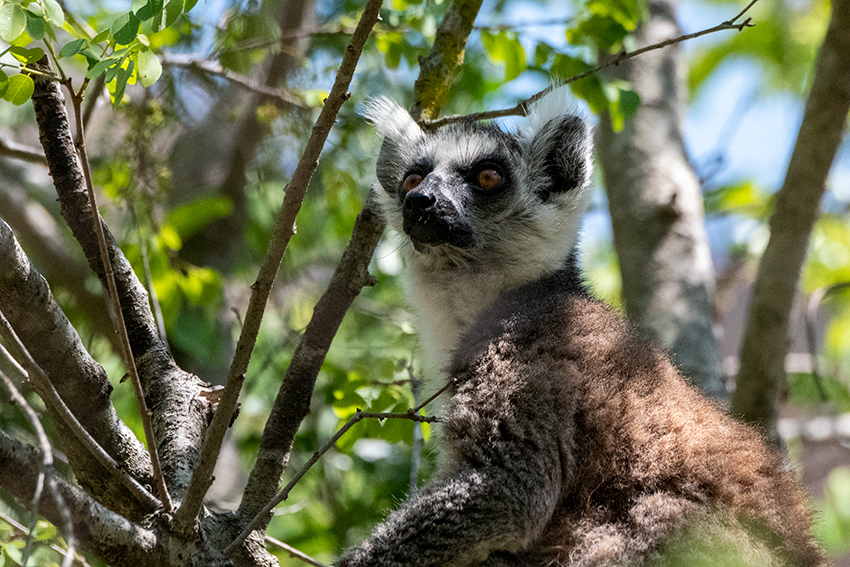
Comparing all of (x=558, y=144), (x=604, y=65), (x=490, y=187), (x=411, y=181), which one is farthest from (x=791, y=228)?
(x=411, y=181)

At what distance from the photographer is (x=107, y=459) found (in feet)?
9.75

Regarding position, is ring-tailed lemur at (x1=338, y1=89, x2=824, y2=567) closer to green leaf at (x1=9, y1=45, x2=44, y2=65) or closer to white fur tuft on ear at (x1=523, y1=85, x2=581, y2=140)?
white fur tuft on ear at (x1=523, y1=85, x2=581, y2=140)

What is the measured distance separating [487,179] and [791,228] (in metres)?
2.67

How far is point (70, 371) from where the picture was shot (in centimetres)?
351

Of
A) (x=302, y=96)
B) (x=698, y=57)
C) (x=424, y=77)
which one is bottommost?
(x=424, y=77)

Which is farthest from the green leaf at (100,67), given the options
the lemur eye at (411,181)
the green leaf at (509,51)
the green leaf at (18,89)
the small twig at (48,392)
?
the green leaf at (509,51)

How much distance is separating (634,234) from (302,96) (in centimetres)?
343

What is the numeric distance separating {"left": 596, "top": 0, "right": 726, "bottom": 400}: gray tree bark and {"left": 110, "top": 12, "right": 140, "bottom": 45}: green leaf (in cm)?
485

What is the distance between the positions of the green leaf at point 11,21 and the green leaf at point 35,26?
0.08 feet

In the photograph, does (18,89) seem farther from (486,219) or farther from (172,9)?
(486,219)

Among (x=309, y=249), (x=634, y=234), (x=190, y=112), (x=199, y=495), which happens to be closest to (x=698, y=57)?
(x=634, y=234)

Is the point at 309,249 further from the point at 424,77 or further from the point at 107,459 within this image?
the point at 107,459

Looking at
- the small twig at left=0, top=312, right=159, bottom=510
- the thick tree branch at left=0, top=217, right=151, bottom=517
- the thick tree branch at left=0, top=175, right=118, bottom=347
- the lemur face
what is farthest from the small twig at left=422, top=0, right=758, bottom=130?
the thick tree branch at left=0, top=175, right=118, bottom=347

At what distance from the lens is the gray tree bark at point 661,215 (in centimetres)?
693
